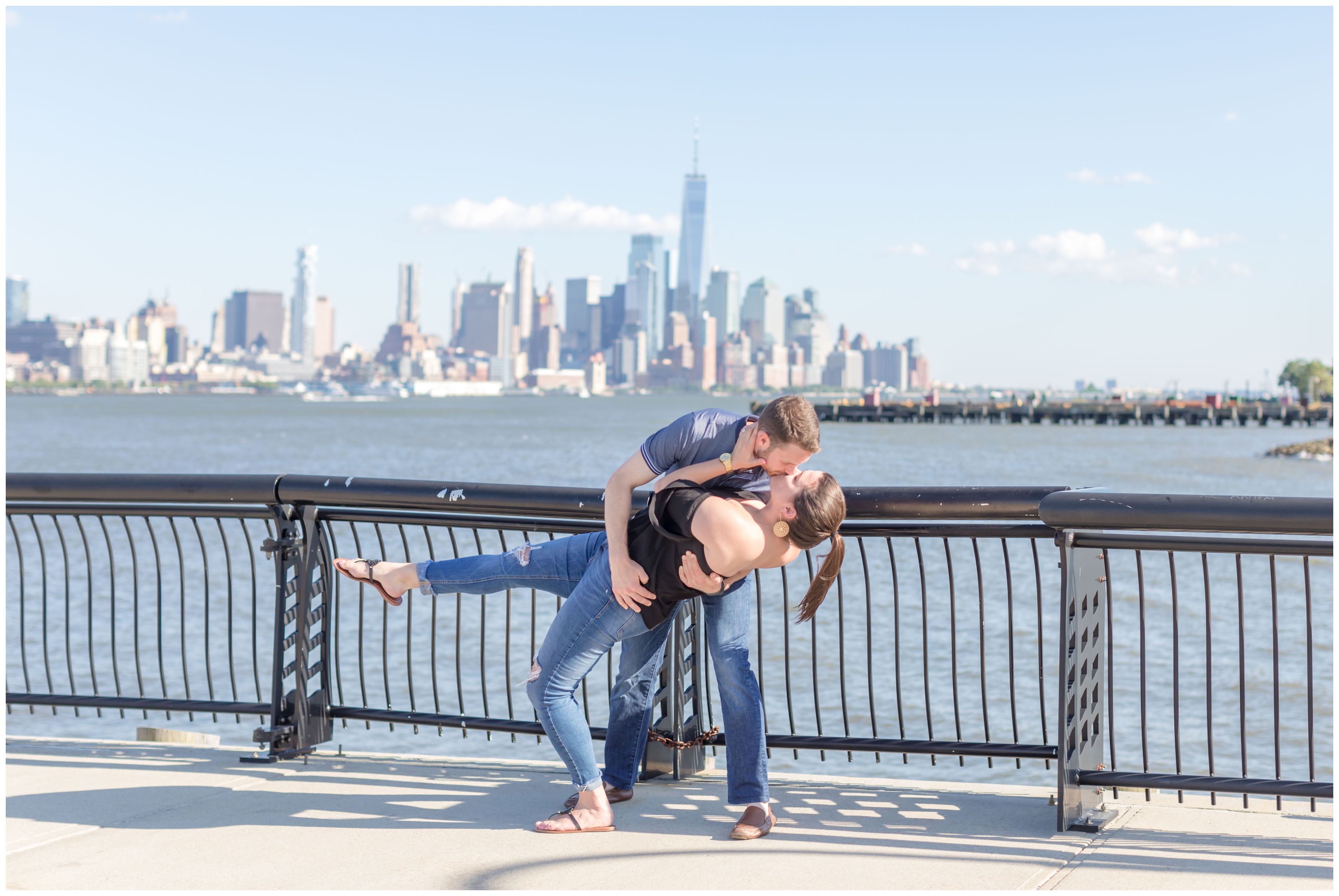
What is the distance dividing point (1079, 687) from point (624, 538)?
Result: 1739 millimetres

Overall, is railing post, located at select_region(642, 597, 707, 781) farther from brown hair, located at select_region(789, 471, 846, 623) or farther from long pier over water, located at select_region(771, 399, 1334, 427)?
long pier over water, located at select_region(771, 399, 1334, 427)

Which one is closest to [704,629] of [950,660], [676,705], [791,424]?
[676,705]

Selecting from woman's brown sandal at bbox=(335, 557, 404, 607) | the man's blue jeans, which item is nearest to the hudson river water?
the man's blue jeans

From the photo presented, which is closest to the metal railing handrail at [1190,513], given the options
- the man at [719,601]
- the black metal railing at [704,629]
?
the black metal railing at [704,629]

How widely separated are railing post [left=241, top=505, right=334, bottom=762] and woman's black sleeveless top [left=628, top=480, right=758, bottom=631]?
202 centimetres

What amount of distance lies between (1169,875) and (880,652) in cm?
1414

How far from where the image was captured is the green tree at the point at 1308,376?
14625 cm

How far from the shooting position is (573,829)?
4.80m

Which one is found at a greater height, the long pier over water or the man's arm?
the long pier over water

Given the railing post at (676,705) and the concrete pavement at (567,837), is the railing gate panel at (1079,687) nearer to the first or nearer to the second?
the concrete pavement at (567,837)

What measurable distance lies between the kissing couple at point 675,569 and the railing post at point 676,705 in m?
0.41

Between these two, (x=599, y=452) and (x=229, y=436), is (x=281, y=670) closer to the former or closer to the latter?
(x=599, y=452)

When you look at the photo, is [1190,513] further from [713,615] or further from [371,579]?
[371,579]

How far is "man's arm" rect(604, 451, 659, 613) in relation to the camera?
174 inches
